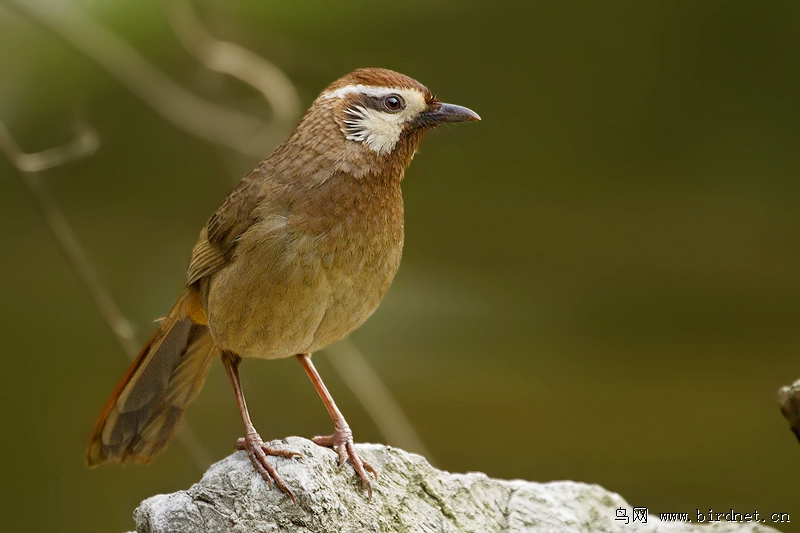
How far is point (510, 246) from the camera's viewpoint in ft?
18.4

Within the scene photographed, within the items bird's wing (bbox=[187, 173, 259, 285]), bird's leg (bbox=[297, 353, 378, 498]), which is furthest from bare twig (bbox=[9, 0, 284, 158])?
bird's leg (bbox=[297, 353, 378, 498])

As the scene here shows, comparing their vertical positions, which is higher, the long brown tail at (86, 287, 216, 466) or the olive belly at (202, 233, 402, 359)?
the long brown tail at (86, 287, 216, 466)

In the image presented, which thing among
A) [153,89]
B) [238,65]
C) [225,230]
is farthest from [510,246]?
[225,230]

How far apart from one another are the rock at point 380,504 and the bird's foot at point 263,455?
0.02m

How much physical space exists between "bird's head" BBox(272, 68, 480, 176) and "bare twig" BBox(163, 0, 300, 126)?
4.42 ft

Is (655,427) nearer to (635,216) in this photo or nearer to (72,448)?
(635,216)

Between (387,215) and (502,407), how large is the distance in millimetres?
3116

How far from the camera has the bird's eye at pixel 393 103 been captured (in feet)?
9.28

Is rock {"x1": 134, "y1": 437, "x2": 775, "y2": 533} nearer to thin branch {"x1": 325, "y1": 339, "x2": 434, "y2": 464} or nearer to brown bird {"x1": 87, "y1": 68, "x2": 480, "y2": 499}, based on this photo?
brown bird {"x1": 87, "y1": 68, "x2": 480, "y2": 499}

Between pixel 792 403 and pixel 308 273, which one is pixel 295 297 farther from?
pixel 792 403

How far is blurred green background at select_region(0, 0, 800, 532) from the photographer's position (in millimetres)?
5078

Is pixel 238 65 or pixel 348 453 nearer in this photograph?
pixel 348 453

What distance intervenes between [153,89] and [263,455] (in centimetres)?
216

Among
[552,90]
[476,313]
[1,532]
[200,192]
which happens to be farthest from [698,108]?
[1,532]
